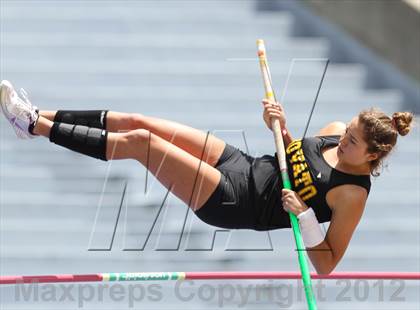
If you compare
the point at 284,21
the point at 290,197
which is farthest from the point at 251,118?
the point at 290,197

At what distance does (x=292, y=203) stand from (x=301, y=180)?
134 millimetres

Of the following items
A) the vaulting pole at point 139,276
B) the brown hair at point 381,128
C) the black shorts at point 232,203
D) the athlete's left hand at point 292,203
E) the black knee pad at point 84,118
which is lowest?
the vaulting pole at point 139,276

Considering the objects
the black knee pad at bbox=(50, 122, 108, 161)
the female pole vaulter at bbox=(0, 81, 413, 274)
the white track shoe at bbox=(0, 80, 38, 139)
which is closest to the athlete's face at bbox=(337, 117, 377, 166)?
the female pole vaulter at bbox=(0, 81, 413, 274)

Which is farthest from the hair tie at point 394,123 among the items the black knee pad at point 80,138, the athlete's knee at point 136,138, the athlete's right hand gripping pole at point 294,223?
the black knee pad at point 80,138

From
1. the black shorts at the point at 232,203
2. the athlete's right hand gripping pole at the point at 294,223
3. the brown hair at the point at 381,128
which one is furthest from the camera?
the black shorts at the point at 232,203

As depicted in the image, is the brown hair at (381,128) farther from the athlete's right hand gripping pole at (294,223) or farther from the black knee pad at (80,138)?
the black knee pad at (80,138)

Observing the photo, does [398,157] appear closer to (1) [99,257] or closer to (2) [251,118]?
(2) [251,118]

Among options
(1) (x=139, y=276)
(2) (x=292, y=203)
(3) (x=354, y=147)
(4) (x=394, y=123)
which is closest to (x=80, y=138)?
(1) (x=139, y=276)

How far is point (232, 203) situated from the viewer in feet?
12.1

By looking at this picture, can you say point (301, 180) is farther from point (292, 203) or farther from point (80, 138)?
point (80, 138)

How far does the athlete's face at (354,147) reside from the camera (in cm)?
343

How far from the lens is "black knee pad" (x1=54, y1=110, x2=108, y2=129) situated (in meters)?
3.73

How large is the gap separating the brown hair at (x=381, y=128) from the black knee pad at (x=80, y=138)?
3.04ft

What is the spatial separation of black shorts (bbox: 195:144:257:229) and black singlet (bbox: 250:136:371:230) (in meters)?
0.03
